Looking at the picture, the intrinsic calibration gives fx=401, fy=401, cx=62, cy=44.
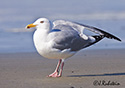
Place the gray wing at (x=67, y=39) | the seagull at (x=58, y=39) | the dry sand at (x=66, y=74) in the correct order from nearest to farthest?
the dry sand at (x=66, y=74) → the seagull at (x=58, y=39) → the gray wing at (x=67, y=39)

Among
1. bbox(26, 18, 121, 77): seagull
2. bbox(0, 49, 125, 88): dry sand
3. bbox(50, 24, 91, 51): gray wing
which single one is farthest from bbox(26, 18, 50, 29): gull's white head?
bbox(0, 49, 125, 88): dry sand

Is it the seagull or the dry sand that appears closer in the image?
the dry sand

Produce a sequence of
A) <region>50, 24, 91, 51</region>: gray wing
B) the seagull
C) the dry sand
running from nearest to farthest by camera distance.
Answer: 1. the dry sand
2. the seagull
3. <region>50, 24, 91, 51</region>: gray wing

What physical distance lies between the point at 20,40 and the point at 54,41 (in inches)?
408

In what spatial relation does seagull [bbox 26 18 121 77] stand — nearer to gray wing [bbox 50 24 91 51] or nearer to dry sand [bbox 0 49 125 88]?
gray wing [bbox 50 24 91 51]

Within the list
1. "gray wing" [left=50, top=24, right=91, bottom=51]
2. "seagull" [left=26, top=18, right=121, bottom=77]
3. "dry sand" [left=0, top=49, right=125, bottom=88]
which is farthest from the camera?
"gray wing" [left=50, top=24, right=91, bottom=51]

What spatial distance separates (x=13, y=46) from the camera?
16594 mm

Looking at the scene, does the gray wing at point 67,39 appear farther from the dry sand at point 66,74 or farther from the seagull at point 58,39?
the dry sand at point 66,74

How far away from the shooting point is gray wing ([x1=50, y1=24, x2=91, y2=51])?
824 cm

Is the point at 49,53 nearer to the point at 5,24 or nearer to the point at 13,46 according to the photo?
the point at 13,46

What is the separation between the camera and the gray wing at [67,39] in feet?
27.0

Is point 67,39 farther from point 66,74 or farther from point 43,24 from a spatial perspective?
point 66,74

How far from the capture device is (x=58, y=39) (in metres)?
8.24

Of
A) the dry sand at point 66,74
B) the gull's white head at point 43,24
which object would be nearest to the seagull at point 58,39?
the gull's white head at point 43,24
